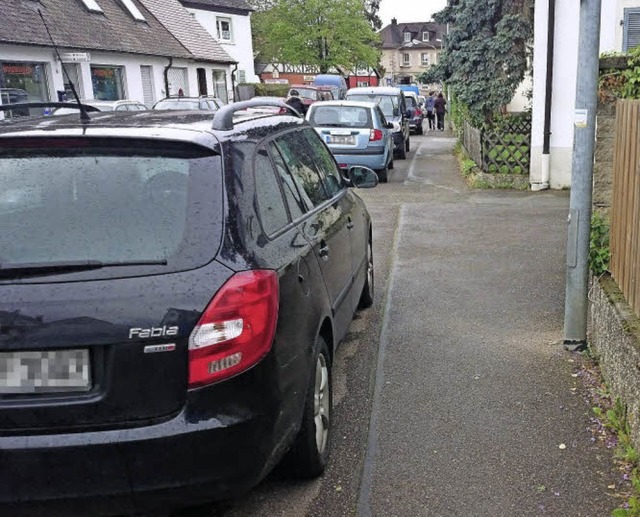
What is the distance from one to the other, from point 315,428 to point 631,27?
10.5m

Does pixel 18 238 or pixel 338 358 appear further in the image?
pixel 338 358

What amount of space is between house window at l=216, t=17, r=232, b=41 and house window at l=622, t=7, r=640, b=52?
34.6 metres

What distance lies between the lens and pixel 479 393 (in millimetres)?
4336

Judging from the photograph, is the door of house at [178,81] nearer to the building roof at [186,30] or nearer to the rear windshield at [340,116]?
the building roof at [186,30]

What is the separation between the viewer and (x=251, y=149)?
311 cm

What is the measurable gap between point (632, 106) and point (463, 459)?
2.36 m

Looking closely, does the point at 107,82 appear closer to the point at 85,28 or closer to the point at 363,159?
the point at 85,28

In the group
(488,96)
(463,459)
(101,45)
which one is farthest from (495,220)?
(101,45)

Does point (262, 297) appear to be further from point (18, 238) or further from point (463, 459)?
point (463, 459)

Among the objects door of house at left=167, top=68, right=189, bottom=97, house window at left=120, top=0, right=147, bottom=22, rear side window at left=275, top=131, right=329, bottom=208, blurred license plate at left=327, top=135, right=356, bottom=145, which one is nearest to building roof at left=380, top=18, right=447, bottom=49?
door of house at left=167, top=68, right=189, bottom=97

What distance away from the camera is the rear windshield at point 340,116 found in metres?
14.2

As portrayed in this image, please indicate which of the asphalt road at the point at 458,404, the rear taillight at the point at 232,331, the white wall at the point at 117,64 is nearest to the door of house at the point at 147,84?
the white wall at the point at 117,64

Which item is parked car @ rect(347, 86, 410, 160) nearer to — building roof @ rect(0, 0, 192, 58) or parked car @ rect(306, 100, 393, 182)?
parked car @ rect(306, 100, 393, 182)

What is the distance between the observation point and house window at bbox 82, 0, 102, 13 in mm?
25000
